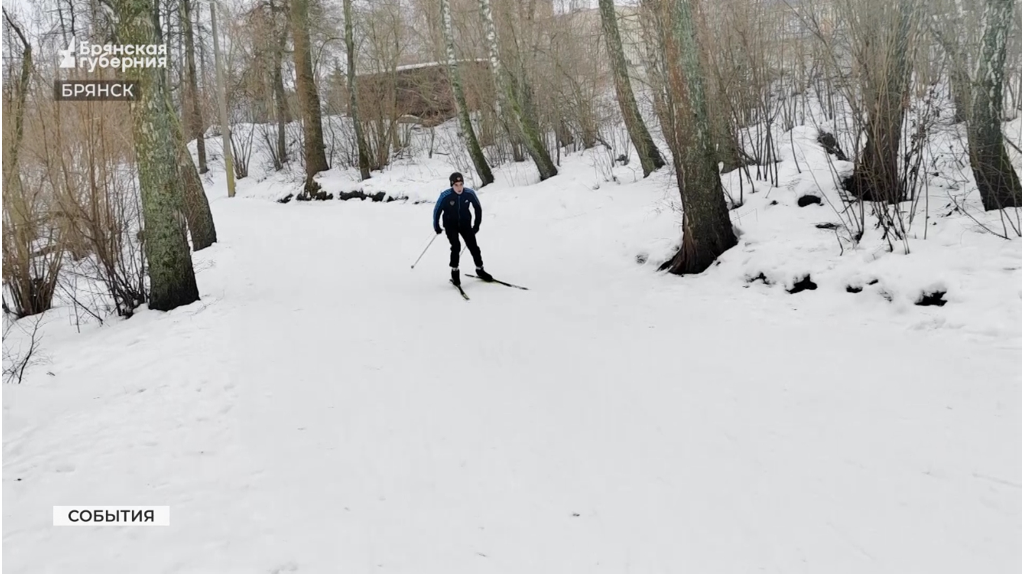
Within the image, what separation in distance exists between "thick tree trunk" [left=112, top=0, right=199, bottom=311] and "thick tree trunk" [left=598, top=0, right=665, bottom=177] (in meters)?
8.40

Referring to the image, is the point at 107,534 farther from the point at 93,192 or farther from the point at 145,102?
the point at 93,192

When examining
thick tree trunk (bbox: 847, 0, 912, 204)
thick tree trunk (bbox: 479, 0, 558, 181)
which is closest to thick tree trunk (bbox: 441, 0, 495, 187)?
thick tree trunk (bbox: 479, 0, 558, 181)

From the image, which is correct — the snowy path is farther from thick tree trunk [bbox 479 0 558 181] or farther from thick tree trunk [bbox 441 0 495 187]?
thick tree trunk [bbox 441 0 495 187]

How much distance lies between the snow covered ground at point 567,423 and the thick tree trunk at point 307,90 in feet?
46.0

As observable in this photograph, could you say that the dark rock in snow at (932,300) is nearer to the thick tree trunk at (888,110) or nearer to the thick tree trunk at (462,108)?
the thick tree trunk at (888,110)

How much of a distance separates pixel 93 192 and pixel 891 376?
30.5 feet

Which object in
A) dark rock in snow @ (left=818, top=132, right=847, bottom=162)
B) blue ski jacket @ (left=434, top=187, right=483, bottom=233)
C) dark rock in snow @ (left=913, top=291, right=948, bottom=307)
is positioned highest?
dark rock in snow @ (left=818, top=132, right=847, bottom=162)

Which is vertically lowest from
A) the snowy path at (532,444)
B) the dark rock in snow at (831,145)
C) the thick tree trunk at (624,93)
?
the snowy path at (532,444)

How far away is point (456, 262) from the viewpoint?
8.88 m

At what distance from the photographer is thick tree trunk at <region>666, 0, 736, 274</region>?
7918mm

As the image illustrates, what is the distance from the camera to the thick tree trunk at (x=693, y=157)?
26.0 feet

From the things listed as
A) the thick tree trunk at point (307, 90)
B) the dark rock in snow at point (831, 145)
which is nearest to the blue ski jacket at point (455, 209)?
the dark rock in snow at point (831, 145)

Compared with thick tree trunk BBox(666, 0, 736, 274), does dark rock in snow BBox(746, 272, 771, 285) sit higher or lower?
lower

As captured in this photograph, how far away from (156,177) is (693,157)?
677 cm
